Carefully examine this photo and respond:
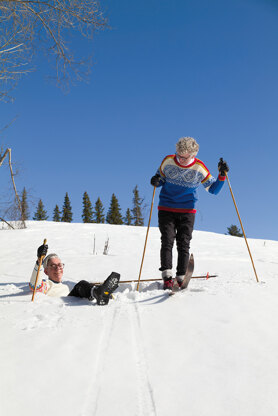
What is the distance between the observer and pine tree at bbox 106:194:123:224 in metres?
43.8

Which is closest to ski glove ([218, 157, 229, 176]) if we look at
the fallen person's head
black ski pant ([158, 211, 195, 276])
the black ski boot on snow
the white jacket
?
black ski pant ([158, 211, 195, 276])

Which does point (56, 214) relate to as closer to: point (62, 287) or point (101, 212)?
point (101, 212)

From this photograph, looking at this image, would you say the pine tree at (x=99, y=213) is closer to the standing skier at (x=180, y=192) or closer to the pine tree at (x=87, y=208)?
the pine tree at (x=87, y=208)

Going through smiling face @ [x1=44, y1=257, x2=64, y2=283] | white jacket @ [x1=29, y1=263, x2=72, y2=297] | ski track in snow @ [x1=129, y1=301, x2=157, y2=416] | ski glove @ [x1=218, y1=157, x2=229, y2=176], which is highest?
ski glove @ [x1=218, y1=157, x2=229, y2=176]

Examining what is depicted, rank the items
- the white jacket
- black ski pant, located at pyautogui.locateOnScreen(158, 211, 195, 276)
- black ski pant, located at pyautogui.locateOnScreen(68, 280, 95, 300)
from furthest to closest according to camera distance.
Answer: black ski pant, located at pyautogui.locateOnScreen(158, 211, 195, 276) → the white jacket → black ski pant, located at pyautogui.locateOnScreen(68, 280, 95, 300)

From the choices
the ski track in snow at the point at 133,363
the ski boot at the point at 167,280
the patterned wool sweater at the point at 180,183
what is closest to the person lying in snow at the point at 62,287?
the ski track in snow at the point at 133,363

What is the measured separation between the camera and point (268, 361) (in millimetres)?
1864

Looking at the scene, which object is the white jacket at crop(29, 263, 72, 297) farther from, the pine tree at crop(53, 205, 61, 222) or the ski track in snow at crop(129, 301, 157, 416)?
the pine tree at crop(53, 205, 61, 222)

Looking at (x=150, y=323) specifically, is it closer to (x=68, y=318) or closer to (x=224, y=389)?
(x=68, y=318)

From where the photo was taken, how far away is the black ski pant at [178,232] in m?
4.09

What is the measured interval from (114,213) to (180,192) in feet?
132

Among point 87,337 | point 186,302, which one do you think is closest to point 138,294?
point 186,302

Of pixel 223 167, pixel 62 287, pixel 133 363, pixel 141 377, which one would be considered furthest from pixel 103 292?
pixel 223 167

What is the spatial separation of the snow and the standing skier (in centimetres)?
76
